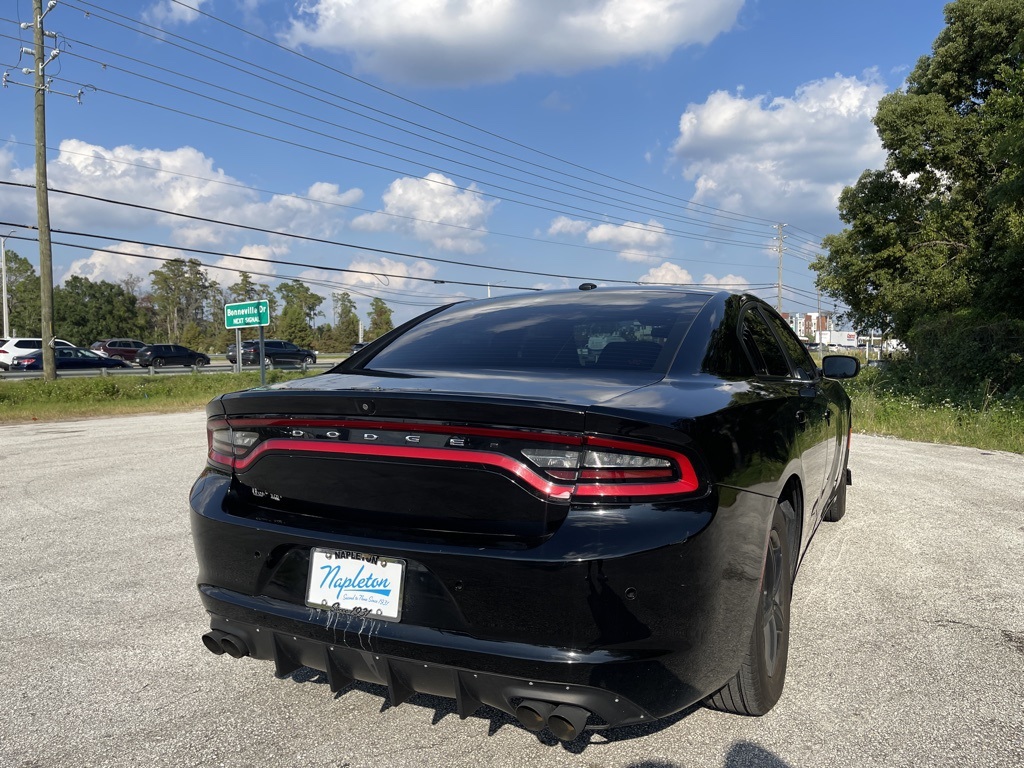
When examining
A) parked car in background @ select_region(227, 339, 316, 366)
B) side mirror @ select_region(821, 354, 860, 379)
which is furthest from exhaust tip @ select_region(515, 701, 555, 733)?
parked car in background @ select_region(227, 339, 316, 366)

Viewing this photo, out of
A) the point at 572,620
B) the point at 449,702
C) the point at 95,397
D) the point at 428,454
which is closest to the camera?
the point at 572,620

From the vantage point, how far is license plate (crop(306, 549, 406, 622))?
7.02 ft

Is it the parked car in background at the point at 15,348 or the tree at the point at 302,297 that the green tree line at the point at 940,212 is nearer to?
the parked car in background at the point at 15,348

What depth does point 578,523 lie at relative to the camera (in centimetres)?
200

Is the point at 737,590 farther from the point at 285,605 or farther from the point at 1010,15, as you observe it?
the point at 1010,15

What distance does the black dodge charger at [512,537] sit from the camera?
199 centimetres

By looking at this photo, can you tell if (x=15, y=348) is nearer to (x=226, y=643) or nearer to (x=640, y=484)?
(x=226, y=643)

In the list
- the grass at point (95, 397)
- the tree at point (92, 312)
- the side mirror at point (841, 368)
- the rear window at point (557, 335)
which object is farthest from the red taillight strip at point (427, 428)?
the tree at point (92, 312)

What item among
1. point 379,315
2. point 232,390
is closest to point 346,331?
point 379,315

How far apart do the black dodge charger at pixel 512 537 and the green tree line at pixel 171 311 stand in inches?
2741

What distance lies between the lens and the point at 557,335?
3098 mm

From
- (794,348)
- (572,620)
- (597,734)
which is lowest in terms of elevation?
(597,734)

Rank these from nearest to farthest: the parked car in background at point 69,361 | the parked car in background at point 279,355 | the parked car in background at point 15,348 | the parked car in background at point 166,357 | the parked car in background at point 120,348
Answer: the parked car in background at point 69,361, the parked car in background at point 15,348, the parked car in background at point 166,357, the parked car in background at point 279,355, the parked car in background at point 120,348

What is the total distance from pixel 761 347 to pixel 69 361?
3987 centimetres
